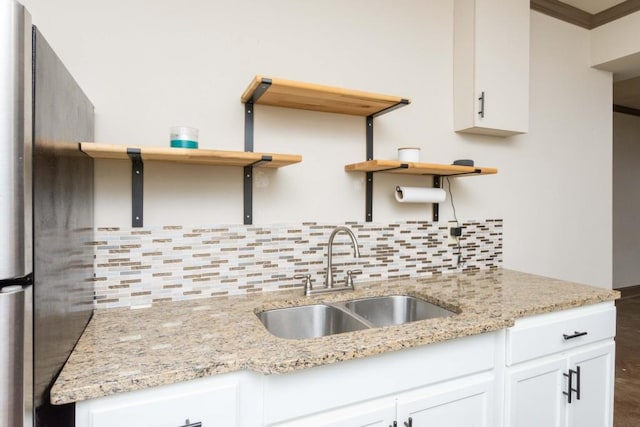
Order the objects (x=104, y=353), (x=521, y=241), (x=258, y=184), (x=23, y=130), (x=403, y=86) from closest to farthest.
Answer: (x=23, y=130) < (x=104, y=353) < (x=258, y=184) < (x=403, y=86) < (x=521, y=241)

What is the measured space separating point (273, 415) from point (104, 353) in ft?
1.59

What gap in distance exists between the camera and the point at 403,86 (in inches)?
76.0

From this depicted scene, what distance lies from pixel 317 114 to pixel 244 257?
2.48 feet

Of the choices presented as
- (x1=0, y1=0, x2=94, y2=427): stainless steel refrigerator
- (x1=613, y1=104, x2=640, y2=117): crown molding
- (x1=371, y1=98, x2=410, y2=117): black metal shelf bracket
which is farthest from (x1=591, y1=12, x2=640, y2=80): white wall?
(x1=0, y1=0, x2=94, y2=427): stainless steel refrigerator

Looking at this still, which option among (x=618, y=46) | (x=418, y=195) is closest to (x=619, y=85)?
(x=618, y=46)

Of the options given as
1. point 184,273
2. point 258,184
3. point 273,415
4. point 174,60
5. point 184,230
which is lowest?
point 273,415

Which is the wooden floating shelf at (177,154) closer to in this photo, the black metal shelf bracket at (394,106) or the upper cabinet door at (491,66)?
the black metal shelf bracket at (394,106)

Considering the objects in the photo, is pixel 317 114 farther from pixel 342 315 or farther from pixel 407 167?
pixel 342 315

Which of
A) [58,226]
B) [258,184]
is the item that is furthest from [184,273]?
[58,226]

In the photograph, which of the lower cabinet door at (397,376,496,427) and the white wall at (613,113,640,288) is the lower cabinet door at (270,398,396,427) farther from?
the white wall at (613,113,640,288)

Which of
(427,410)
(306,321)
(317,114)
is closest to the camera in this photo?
(427,410)

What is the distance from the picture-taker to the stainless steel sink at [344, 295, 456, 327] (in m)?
1.58

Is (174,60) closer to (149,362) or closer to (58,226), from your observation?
(58,226)

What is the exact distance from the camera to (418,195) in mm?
1792
